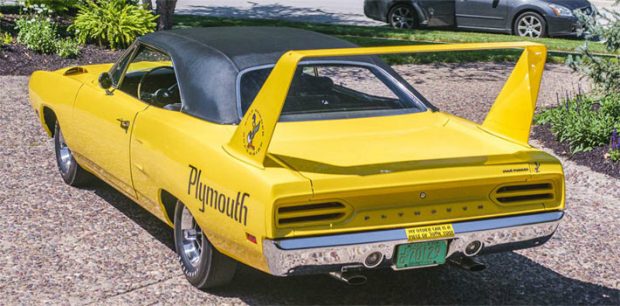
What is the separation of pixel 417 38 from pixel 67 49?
21.1 ft

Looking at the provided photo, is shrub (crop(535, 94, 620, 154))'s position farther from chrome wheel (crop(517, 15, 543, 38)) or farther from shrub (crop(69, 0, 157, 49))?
chrome wheel (crop(517, 15, 543, 38))

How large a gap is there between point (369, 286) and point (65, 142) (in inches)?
115

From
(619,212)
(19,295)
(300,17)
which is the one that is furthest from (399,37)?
(19,295)

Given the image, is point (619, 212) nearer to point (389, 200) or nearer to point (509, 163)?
point (509, 163)

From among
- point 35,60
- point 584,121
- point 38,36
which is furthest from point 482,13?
point 584,121

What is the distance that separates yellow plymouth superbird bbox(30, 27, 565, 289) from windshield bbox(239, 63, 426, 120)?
10mm

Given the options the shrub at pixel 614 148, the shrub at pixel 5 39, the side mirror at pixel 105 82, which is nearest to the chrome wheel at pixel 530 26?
the shrub at pixel 5 39

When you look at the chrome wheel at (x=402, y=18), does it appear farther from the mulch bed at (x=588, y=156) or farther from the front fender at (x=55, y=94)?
the front fender at (x=55, y=94)

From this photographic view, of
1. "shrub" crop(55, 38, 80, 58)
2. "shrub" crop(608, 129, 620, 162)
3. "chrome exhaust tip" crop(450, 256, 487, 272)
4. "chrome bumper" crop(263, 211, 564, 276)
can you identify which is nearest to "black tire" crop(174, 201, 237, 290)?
"chrome bumper" crop(263, 211, 564, 276)

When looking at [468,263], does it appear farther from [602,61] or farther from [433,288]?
[602,61]

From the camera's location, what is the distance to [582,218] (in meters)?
7.86

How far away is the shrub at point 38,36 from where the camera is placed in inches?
553

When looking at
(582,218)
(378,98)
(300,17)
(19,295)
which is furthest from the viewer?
(300,17)

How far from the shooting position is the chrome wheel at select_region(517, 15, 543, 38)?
19375mm
